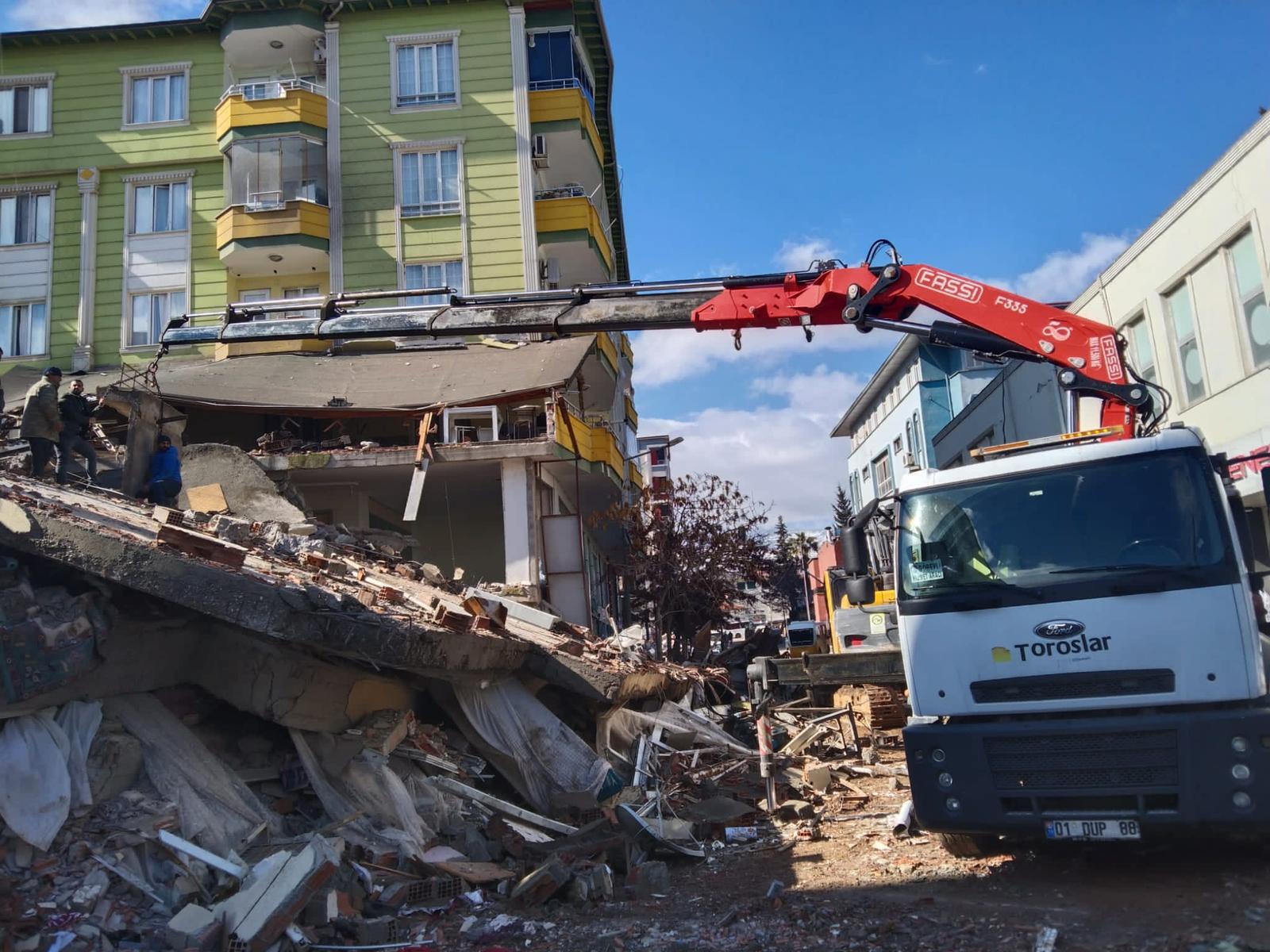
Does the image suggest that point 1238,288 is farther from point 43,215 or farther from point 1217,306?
point 43,215

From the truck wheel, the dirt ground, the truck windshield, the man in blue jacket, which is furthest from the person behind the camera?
Result: the man in blue jacket

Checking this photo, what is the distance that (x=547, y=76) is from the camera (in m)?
25.7

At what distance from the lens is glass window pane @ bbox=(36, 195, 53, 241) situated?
84.6 ft

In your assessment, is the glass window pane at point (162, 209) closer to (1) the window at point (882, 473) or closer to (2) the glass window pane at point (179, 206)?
(2) the glass window pane at point (179, 206)

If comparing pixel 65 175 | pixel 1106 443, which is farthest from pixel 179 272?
pixel 1106 443

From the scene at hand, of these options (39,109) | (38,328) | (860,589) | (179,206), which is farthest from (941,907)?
(39,109)

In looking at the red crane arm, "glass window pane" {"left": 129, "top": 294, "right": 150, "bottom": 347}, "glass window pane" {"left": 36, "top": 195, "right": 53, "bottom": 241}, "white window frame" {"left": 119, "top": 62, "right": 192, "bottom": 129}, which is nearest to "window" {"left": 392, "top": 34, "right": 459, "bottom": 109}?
"white window frame" {"left": 119, "top": 62, "right": 192, "bottom": 129}

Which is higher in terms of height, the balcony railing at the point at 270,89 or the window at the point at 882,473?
the balcony railing at the point at 270,89

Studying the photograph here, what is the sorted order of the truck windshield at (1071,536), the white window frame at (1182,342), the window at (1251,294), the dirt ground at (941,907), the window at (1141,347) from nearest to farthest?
the dirt ground at (941,907)
the truck windshield at (1071,536)
the window at (1251,294)
the white window frame at (1182,342)
the window at (1141,347)

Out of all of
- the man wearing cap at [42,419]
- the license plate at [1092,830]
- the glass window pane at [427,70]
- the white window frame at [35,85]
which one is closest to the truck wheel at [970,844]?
the license plate at [1092,830]

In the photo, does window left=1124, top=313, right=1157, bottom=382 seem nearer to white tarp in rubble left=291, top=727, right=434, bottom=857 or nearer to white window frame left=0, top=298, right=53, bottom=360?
white tarp in rubble left=291, top=727, right=434, bottom=857

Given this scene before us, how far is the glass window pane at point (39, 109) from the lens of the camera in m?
26.1

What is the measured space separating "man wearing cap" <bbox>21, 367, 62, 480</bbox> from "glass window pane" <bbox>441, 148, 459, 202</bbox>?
46.3 feet

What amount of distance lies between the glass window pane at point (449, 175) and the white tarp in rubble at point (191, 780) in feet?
62.7
